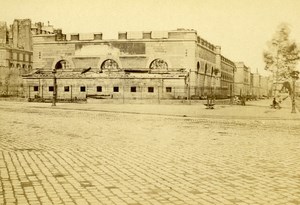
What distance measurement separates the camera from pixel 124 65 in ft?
110

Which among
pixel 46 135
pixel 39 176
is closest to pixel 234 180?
pixel 39 176

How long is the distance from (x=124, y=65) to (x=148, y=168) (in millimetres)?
28354

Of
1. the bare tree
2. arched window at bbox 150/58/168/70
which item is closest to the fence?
arched window at bbox 150/58/168/70

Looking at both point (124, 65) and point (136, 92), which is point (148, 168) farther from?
point (124, 65)

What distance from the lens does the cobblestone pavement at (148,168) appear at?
13.8 feet

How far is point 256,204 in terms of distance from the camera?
394cm

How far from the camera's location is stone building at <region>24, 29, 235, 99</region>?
1164 inches

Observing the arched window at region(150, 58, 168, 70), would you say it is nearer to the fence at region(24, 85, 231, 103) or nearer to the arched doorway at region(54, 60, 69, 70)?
the fence at region(24, 85, 231, 103)

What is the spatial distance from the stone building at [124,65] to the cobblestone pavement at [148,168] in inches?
754

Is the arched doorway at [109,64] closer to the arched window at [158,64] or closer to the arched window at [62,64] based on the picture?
the arched window at [158,64]

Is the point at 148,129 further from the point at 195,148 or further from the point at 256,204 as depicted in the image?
the point at 256,204

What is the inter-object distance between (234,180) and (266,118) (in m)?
10.4

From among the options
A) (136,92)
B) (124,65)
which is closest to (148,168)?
(136,92)

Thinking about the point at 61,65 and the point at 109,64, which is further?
the point at 61,65
